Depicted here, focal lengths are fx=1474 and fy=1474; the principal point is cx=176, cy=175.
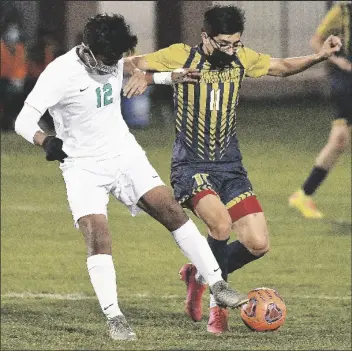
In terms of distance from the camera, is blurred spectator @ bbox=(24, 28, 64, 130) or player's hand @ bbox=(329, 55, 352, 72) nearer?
player's hand @ bbox=(329, 55, 352, 72)

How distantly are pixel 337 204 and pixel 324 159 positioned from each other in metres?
2.05

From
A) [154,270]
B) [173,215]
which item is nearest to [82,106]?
[173,215]

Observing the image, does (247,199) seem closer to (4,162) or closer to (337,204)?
(337,204)

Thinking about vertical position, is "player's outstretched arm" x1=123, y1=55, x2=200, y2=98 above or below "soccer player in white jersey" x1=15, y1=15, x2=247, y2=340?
above

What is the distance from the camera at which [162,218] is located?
9359 millimetres

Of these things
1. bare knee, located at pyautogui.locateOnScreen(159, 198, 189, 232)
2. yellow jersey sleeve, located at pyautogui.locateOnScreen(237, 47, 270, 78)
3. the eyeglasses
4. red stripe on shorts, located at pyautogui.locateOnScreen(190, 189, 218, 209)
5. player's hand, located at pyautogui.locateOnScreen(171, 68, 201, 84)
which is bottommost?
red stripe on shorts, located at pyautogui.locateOnScreen(190, 189, 218, 209)

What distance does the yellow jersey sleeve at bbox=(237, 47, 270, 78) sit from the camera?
9711 mm

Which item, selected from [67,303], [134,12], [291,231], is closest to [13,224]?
[291,231]

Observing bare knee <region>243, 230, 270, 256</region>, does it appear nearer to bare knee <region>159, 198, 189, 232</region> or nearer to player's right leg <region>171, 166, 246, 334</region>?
player's right leg <region>171, 166, 246, 334</region>

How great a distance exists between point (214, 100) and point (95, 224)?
1.34 metres

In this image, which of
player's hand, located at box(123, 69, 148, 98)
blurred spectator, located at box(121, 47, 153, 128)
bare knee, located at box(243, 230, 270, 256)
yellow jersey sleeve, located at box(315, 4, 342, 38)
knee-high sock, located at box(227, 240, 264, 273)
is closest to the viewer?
player's hand, located at box(123, 69, 148, 98)

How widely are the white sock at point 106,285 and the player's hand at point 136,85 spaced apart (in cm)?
117

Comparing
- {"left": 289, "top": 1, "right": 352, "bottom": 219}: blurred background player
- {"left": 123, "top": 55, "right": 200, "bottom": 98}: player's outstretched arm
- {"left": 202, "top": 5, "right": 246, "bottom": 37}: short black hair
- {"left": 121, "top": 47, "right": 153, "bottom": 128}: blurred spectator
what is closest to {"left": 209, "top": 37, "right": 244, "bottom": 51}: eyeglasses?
{"left": 202, "top": 5, "right": 246, "bottom": 37}: short black hair

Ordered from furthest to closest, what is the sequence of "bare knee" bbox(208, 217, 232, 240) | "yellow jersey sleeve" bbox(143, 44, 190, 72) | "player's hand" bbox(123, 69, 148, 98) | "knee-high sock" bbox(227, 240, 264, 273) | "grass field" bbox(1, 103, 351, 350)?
"grass field" bbox(1, 103, 351, 350)
"knee-high sock" bbox(227, 240, 264, 273)
"bare knee" bbox(208, 217, 232, 240)
"yellow jersey sleeve" bbox(143, 44, 190, 72)
"player's hand" bbox(123, 69, 148, 98)
